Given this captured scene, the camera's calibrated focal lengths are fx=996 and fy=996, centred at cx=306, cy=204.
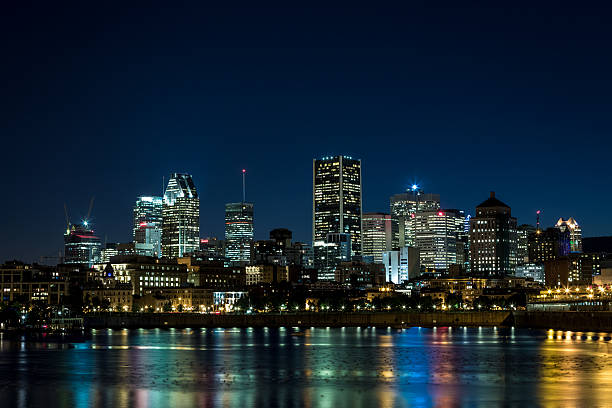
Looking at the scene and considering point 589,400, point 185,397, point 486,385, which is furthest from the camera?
point 486,385

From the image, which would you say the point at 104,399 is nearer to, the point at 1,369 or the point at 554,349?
the point at 1,369

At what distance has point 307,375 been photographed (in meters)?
96.2

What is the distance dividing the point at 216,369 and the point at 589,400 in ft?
140

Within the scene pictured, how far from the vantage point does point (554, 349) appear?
5256 inches

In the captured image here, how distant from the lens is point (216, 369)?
102812mm

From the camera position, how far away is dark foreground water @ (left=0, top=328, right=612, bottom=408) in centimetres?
7606

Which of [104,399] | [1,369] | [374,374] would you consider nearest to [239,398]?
[104,399]

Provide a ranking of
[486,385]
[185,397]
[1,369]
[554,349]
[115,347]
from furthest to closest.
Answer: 1. [115,347]
2. [554,349]
3. [1,369]
4. [486,385]
5. [185,397]

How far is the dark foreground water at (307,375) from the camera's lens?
76062mm

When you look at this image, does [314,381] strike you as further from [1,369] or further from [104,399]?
[1,369]

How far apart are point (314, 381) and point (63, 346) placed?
2607 inches

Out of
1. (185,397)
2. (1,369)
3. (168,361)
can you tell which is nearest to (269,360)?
(168,361)

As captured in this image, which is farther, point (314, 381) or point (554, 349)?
point (554, 349)

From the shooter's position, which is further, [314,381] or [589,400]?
[314,381]
